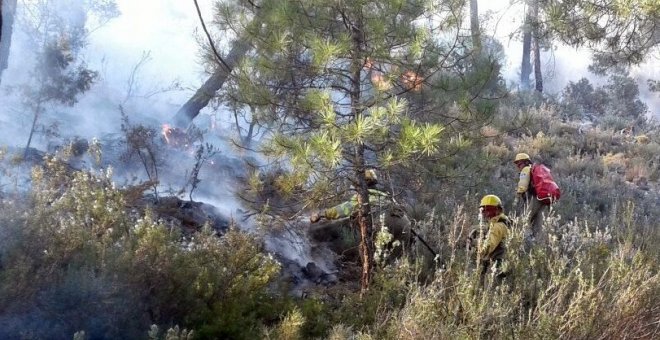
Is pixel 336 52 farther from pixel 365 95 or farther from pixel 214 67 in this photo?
pixel 214 67

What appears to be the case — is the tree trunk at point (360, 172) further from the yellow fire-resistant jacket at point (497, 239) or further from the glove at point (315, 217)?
the glove at point (315, 217)

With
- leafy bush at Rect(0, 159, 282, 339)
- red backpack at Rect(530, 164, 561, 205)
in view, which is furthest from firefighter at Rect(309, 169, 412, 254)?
red backpack at Rect(530, 164, 561, 205)

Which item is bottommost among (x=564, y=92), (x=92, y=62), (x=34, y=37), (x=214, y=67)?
(x=214, y=67)

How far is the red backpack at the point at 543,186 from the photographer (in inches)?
346

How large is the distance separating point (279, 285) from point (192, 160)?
254 inches

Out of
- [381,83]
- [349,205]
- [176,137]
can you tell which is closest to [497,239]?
[349,205]

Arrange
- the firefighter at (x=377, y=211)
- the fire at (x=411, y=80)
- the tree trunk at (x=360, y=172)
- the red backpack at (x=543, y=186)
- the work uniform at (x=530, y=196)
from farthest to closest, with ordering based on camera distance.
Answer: the work uniform at (x=530, y=196) → the red backpack at (x=543, y=186) → the firefighter at (x=377, y=211) → the fire at (x=411, y=80) → the tree trunk at (x=360, y=172)

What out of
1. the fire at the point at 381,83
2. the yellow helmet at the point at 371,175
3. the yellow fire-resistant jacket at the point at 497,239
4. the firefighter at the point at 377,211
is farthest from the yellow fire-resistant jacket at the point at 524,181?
the fire at the point at 381,83

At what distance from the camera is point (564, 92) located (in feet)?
76.4

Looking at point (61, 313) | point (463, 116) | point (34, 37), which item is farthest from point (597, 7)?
point (34, 37)

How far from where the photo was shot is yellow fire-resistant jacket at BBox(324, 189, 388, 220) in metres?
6.02

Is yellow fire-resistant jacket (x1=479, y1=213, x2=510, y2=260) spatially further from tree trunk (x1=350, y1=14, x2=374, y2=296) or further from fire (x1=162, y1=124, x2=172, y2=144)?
fire (x1=162, y1=124, x2=172, y2=144)

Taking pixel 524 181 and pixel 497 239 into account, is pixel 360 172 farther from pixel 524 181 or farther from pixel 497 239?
pixel 524 181

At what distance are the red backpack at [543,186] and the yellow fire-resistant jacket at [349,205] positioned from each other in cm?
313
